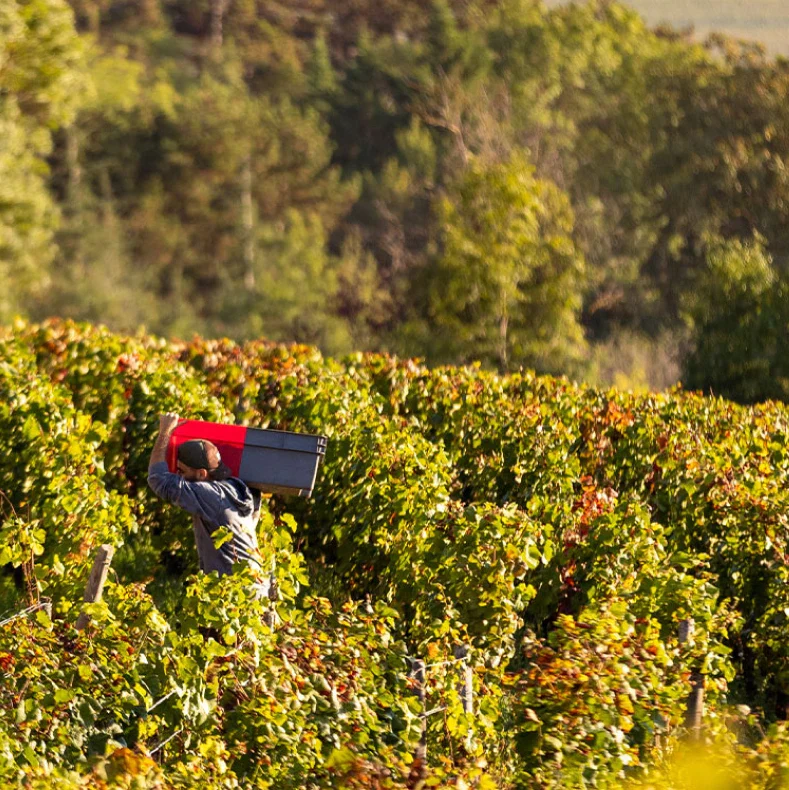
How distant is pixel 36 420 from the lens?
8859 mm

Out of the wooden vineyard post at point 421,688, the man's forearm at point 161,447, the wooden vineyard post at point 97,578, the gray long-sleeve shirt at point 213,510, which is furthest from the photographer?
the man's forearm at point 161,447

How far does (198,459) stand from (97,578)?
105 cm

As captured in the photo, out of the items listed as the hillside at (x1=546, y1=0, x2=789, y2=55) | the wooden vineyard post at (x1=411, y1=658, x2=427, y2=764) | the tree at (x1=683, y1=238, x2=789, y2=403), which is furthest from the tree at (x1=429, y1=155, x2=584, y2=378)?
the wooden vineyard post at (x1=411, y1=658, x2=427, y2=764)

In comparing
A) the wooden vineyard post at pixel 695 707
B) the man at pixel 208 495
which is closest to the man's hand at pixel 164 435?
the man at pixel 208 495

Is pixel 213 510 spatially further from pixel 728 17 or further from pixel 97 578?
pixel 728 17

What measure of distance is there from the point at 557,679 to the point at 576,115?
157ft

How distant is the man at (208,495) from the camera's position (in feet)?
23.0


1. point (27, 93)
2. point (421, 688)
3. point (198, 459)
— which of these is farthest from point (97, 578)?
point (27, 93)

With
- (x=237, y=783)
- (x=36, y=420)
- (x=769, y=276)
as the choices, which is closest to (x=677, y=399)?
(x=36, y=420)

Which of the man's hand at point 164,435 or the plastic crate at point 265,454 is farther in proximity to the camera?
the plastic crate at point 265,454

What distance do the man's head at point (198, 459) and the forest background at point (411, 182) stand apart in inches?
613

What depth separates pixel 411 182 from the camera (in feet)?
184

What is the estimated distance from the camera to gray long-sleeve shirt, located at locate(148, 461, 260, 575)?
700 cm

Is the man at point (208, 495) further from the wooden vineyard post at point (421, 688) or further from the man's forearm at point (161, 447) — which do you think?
the wooden vineyard post at point (421, 688)
